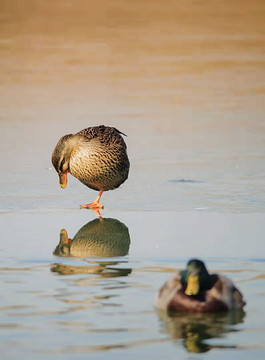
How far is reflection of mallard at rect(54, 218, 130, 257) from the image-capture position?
6590 millimetres

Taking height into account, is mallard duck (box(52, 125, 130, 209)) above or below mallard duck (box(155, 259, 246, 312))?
above

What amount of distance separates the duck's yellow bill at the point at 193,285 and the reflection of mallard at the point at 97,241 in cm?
133

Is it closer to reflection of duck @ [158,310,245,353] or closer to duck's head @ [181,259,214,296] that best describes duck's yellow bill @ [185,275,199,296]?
duck's head @ [181,259,214,296]

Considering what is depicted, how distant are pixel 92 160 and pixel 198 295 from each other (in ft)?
11.8

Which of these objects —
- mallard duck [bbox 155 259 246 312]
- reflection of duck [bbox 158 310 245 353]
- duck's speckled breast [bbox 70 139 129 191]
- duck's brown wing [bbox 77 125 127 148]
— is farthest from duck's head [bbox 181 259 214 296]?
duck's brown wing [bbox 77 125 127 148]

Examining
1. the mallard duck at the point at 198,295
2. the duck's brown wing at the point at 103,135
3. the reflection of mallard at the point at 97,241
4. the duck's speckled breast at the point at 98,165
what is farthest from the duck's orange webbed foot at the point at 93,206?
the mallard duck at the point at 198,295

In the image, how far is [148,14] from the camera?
727 inches

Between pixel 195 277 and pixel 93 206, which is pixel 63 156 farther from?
pixel 195 277

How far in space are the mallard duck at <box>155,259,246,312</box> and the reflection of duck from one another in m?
0.04

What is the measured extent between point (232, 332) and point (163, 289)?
587 mm

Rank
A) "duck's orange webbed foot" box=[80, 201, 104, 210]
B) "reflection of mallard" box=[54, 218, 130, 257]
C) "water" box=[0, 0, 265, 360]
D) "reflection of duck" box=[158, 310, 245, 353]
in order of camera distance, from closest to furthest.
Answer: "reflection of duck" box=[158, 310, 245, 353], "water" box=[0, 0, 265, 360], "reflection of mallard" box=[54, 218, 130, 257], "duck's orange webbed foot" box=[80, 201, 104, 210]

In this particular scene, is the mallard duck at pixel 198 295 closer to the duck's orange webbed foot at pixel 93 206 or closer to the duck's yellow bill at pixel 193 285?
the duck's yellow bill at pixel 193 285

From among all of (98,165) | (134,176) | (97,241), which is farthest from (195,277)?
(134,176)

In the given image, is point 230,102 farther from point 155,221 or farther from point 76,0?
point 76,0
